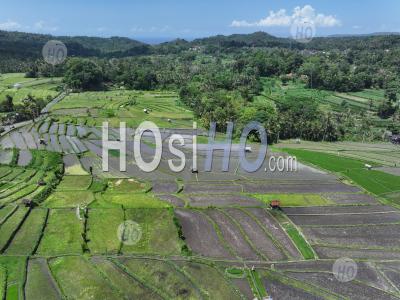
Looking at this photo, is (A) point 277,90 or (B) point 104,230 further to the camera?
(A) point 277,90

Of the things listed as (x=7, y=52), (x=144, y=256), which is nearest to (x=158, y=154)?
(x=144, y=256)

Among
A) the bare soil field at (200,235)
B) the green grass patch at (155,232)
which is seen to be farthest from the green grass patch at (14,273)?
the bare soil field at (200,235)

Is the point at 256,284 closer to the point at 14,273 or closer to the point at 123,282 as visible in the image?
the point at 123,282

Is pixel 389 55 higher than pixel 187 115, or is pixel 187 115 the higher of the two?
pixel 389 55

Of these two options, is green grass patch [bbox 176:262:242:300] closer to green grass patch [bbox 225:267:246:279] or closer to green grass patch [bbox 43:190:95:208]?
green grass patch [bbox 225:267:246:279]

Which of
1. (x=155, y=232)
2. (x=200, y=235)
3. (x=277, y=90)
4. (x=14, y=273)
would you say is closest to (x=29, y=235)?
(x=14, y=273)

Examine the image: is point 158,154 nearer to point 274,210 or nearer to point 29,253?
point 274,210

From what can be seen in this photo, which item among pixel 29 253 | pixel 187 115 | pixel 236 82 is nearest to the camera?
pixel 29 253

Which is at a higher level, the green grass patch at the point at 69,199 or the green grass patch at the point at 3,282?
the green grass patch at the point at 69,199

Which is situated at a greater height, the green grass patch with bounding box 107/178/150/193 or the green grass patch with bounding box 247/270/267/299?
the green grass patch with bounding box 107/178/150/193

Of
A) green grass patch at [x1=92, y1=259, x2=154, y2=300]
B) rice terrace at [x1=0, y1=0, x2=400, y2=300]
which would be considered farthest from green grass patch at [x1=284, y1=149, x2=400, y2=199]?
green grass patch at [x1=92, y1=259, x2=154, y2=300]

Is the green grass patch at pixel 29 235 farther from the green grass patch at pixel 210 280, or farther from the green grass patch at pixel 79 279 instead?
the green grass patch at pixel 210 280
